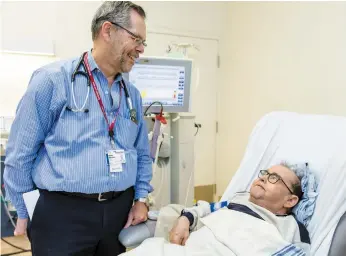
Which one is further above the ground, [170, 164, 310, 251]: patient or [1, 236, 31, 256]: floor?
[170, 164, 310, 251]: patient

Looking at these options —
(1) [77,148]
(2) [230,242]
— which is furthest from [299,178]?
(1) [77,148]

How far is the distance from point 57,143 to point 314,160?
3.76 ft

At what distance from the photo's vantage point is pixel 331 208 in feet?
4.51

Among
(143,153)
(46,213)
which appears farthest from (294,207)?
(46,213)

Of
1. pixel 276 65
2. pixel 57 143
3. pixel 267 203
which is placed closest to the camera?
pixel 57 143

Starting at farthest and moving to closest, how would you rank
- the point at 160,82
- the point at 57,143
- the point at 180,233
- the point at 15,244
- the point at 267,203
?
→ 1. the point at 15,244
2. the point at 160,82
3. the point at 267,203
4. the point at 180,233
5. the point at 57,143

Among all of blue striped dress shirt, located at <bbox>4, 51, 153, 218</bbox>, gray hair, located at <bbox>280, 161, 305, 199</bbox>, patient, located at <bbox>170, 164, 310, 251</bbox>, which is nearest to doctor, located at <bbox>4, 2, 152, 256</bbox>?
blue striped dress shirt, located at <bbox>4, 51, 153, 218</bbox>

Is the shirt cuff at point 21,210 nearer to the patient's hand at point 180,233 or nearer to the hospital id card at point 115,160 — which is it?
the hospital id card at point 115,160

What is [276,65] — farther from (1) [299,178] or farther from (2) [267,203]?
(2) [267,203]

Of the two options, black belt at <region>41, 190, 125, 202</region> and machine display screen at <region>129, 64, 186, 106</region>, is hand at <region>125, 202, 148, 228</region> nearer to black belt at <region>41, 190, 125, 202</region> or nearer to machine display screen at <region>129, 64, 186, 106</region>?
black belt at <region>41, 190, 125, 202</region>

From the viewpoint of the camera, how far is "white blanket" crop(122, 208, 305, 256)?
4.09 feet

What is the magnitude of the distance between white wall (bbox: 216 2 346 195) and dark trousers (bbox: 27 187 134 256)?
1.93m

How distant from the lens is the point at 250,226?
1.35 m

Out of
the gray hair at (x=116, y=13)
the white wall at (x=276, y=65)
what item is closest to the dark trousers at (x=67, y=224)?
the gray hair at (x=116, y=13)
